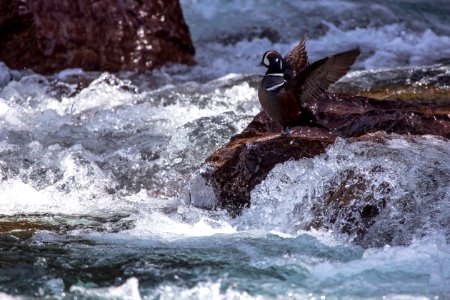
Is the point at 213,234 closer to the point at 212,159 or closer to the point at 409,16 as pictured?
the point at 212,159

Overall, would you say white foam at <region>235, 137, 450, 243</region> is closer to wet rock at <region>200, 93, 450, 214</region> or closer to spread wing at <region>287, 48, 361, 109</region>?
wet rock at <region>200, 93, 450, 214</region>

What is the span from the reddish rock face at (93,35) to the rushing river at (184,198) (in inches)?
8.5

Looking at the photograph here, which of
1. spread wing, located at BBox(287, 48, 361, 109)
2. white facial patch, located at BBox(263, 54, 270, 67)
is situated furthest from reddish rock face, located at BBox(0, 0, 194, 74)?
spread wing, located at BBox(287, 48, 361, 109)

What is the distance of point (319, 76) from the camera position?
4.08 meters

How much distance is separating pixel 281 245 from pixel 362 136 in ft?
2.96

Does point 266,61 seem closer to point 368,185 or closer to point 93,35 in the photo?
point 368,185

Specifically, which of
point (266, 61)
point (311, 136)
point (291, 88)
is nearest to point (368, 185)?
point (311, 136)

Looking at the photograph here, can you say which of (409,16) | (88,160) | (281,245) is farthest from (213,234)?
(409,16)

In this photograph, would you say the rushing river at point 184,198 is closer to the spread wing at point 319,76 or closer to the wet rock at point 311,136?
the wet rock at point 311,136

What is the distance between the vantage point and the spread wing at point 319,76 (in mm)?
3873

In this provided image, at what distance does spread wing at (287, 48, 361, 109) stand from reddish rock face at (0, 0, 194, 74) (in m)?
4.05

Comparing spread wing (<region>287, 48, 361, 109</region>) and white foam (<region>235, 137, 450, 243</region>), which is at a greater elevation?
spread wing (<region>287, 48, 361, 109</region>)

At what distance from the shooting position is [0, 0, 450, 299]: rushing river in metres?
3.38

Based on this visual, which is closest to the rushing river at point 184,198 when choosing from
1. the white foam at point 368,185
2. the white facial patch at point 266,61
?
the white foam at point 368,185
